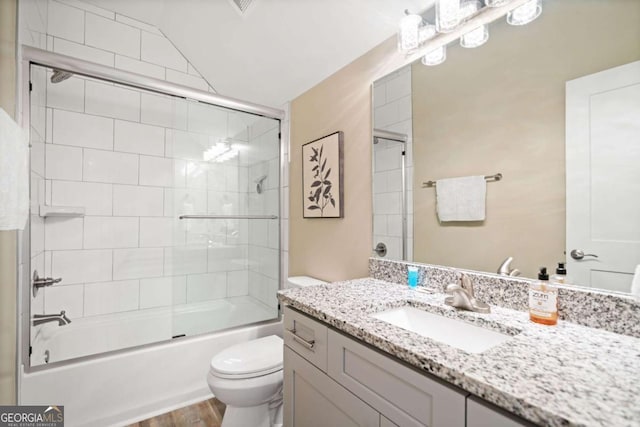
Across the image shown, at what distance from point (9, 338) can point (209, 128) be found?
156 centimetres

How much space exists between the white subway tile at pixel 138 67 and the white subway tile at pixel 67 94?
0.31 m

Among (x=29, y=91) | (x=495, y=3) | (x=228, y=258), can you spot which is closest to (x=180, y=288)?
(x=228, y=258)

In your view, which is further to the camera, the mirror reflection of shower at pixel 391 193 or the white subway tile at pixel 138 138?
the white subway tile at pixel 138 138

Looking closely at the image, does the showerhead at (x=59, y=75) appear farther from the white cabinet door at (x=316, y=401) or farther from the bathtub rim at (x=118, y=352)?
the white cabinet door at (x=316, y=401)

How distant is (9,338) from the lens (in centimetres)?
126

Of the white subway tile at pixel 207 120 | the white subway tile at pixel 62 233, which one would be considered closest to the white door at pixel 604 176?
the white subway tile at pixel 207 120

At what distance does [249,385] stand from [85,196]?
5.76 feet

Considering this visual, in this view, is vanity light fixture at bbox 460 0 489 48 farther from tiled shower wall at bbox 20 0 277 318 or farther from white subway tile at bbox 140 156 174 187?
white subway tile at bbox 140 156 174 187

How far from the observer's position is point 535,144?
979 mm

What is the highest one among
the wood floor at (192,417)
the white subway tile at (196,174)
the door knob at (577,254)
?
the white subway tile at (196,174)

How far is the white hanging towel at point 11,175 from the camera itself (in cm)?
88

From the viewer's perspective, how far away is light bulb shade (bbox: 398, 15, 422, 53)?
1.31 meters

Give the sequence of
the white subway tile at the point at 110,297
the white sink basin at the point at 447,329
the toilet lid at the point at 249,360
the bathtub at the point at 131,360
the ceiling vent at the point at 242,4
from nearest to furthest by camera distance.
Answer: the white sink basin at the point at 447,329 → the toilet lid at the point at 249,360 → the bathtub at the point at 131,360 → the ceiling vent at the point at 242,4 → the white subway tile at the point at 110,297

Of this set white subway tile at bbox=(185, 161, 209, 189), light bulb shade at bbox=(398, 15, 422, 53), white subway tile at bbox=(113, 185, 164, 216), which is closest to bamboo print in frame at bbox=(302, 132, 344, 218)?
light bulb shade at bbox=(398, 15, 422, 53)
